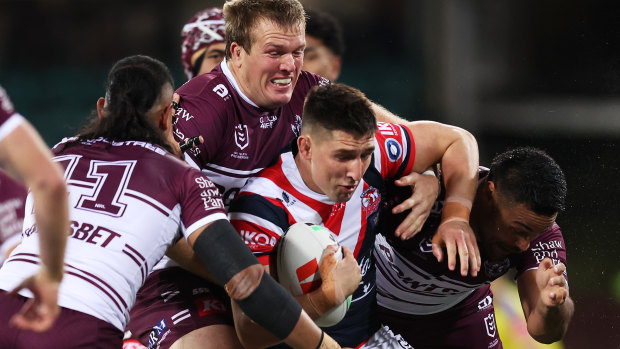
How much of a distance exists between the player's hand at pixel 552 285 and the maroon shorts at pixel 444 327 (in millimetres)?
674

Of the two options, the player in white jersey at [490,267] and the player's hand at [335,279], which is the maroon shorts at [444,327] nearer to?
the player in white jersey at [490,267]

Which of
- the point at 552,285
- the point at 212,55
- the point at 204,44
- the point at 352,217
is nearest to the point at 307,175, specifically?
the point at 352,217

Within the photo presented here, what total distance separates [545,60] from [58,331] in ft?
28.5

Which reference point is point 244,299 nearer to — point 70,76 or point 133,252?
point 133,252

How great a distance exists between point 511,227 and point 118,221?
1614mm

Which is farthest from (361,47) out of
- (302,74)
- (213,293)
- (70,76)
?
(213,293)

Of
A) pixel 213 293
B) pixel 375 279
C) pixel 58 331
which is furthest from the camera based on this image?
pixel 375 279

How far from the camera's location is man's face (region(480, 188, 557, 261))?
3.16m

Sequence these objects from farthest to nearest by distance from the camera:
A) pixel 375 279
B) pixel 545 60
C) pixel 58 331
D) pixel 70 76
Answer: pixel 545 60 < pixel 70 76 < pixel 375 279 < pixel 58 331

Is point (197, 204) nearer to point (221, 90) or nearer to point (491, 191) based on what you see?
point (221, 90)

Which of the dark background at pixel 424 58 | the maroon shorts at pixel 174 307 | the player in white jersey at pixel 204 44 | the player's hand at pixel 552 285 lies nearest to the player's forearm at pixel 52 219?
the maroon shorts at pixel 174 307

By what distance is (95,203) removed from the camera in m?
2.47

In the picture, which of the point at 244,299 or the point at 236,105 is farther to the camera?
the point at 236,105

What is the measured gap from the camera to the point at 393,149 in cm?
319
